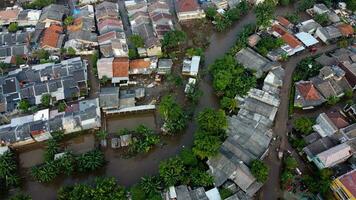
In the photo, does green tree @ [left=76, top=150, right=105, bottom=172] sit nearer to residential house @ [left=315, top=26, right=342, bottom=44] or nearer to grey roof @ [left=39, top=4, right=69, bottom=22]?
grey roof @ [left=39, top=4, right=69, bottom=22]

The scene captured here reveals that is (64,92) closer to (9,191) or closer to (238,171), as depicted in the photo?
(9,191)

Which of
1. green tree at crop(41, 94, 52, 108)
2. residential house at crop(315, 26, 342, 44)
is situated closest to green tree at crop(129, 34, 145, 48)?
green tree at crop(41, 94, 52, 108)

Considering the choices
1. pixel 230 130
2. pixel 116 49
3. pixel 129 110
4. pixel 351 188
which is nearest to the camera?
pixel 351 188

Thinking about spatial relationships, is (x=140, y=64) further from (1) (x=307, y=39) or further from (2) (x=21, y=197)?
(1) (x=307, y=39)

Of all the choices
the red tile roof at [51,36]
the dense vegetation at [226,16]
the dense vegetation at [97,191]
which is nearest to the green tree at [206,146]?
the dense vegetation at [97,191]

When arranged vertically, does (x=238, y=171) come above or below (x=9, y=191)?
above

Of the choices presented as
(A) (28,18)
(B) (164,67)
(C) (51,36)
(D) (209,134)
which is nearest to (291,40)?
(B) (164,67)

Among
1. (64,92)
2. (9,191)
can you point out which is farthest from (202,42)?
(9,191)
